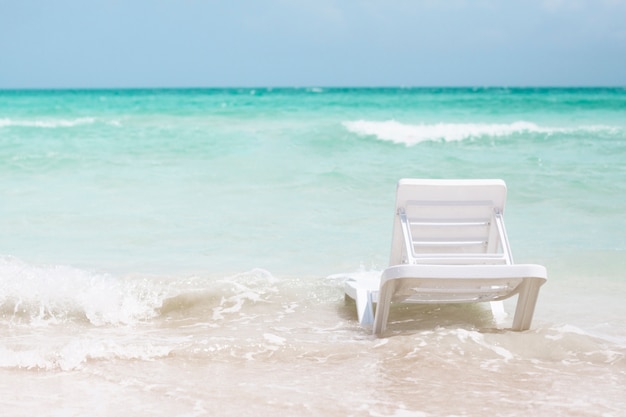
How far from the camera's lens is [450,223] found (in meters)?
5.82

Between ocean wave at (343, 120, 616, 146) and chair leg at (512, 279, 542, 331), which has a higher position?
chair leg at (512, 279, 542, 331)

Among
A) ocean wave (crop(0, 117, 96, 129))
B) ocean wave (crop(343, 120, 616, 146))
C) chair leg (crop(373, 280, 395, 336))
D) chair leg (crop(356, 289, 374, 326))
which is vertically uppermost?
chair leg (crop(373, 280, 395, 336))

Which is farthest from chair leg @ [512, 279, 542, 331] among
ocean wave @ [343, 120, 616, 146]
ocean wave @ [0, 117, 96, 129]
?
ocean wave @ [0, 117, 96, 129]

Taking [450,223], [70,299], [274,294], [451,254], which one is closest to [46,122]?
[70,299]

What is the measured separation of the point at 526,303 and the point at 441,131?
57.0ft

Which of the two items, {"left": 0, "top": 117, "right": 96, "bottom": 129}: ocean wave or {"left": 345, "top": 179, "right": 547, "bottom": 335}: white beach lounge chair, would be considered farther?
{"left": 0, "top": 117, "right": 96, "bottom": 129}: ocean wave

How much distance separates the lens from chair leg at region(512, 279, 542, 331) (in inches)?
212

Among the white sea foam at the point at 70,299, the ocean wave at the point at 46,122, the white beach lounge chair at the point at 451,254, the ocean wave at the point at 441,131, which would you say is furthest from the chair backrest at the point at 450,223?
the ocean wave at the point at 46,122

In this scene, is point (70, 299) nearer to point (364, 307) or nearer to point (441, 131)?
point (364, 307)

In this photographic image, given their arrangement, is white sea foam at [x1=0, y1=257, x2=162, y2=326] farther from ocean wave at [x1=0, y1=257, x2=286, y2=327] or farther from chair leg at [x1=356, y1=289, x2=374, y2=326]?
chair leg at [x1=356, y1=289, x2=374, y2=326]

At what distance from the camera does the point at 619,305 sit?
6.49 meters

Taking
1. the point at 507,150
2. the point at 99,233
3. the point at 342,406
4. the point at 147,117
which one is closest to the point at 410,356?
the point at 342,406

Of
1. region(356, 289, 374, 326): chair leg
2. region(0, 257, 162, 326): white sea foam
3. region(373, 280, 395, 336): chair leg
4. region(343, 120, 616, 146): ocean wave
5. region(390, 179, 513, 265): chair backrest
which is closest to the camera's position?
region(373, 280, 395, 336): chair leg

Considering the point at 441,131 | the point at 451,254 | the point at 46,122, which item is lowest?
the point at 46,122
